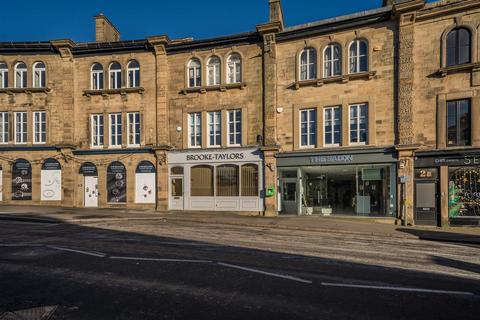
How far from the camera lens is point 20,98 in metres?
21.5

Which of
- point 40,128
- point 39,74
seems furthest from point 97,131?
point 39,74

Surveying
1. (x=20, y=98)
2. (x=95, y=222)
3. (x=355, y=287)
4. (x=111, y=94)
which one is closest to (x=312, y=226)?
(x=355, y=287)

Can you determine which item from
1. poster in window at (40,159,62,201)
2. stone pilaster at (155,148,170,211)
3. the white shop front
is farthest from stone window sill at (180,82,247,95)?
poster in window at (40,159,62,201)

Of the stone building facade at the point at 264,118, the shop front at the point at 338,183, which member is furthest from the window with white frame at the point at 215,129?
the shop front at the point at 338,183

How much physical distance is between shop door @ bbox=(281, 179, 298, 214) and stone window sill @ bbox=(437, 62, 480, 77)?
927 centimetres

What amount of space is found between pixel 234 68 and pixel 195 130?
4704 millimetres

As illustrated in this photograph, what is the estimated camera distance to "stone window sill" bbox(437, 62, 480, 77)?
1494 cm

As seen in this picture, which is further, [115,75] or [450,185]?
[115,75]

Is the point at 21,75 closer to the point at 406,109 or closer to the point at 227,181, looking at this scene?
the point at 227,181

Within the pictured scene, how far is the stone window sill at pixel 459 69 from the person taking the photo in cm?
1494

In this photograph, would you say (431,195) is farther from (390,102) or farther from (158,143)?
(158,143)

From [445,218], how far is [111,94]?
21082 millimetres

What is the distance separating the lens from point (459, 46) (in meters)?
15.5

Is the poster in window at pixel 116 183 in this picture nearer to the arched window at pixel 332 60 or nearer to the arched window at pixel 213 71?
the arched window at pixel 213 71
